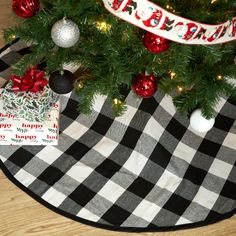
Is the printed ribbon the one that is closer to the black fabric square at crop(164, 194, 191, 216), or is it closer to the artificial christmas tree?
the artificial christmas tree

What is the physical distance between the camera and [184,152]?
1348 millimetres

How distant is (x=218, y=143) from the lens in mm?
1368

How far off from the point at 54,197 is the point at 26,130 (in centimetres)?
25

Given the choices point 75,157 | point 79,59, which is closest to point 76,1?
point 79,59

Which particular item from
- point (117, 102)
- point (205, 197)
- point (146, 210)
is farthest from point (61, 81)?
point (205, 197)

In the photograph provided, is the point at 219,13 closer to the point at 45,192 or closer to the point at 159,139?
the point at 159,139

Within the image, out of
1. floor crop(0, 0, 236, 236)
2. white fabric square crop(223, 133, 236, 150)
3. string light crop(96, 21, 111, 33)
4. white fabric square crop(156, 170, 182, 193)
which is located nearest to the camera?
string light crop(96, 21, 111, 33)

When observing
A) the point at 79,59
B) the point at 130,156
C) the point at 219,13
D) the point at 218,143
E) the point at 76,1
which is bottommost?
the point at 130,156

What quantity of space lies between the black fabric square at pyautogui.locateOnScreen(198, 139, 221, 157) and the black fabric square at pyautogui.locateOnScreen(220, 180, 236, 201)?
0.12 meters

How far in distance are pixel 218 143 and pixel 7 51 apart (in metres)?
0.97

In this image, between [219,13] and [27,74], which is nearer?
[219,13]

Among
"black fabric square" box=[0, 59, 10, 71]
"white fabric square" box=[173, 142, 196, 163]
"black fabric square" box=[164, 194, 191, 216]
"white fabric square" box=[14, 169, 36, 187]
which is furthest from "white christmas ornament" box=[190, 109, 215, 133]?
"black fabric square" box=[0, 59, 10, 71]

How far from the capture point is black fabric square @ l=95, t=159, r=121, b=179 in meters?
1.27

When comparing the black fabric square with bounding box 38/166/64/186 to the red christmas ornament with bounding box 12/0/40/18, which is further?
the black fabric square with bounding box 38/166/64/186
